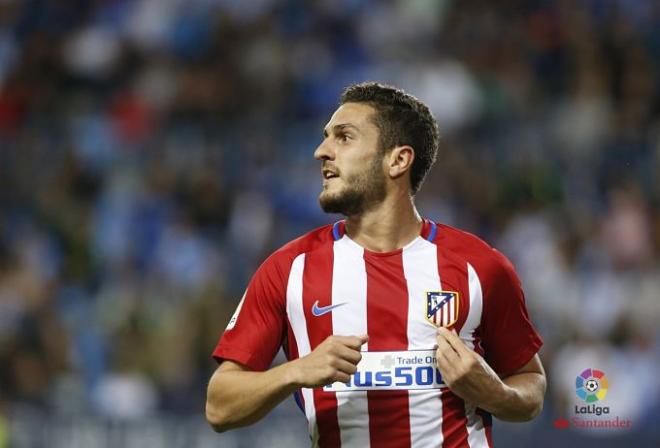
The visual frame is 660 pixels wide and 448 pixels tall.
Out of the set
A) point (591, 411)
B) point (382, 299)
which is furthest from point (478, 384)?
point (591, 411)

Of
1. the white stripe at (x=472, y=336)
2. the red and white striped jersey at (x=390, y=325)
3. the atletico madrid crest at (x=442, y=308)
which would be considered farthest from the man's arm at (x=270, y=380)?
the white stripe at (x=472, y=336)

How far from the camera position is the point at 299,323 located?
4328mm

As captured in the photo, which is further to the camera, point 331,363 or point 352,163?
point 352,163

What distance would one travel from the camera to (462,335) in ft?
14.1

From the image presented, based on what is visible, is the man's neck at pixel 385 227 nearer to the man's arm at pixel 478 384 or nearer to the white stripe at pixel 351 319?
the white stripe at pixel 351 319

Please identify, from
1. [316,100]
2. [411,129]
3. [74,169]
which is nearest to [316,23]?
[316,100]

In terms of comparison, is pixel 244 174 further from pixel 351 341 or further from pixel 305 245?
pixel 351 341

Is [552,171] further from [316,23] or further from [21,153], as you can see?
[21,153]

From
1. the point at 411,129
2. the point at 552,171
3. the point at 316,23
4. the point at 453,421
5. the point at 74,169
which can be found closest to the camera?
the point at 453,421

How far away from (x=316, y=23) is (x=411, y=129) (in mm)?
7101

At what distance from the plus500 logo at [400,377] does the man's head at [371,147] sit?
59cm

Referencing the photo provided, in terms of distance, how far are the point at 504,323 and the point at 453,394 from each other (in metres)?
0.32

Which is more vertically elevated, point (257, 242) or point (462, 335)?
point (257, 242)

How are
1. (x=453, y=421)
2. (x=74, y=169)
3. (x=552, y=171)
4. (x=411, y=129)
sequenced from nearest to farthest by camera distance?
(x=453, y=421) < (x=411, y=129) < (x=552, y=171) < (x=74, y=169)
